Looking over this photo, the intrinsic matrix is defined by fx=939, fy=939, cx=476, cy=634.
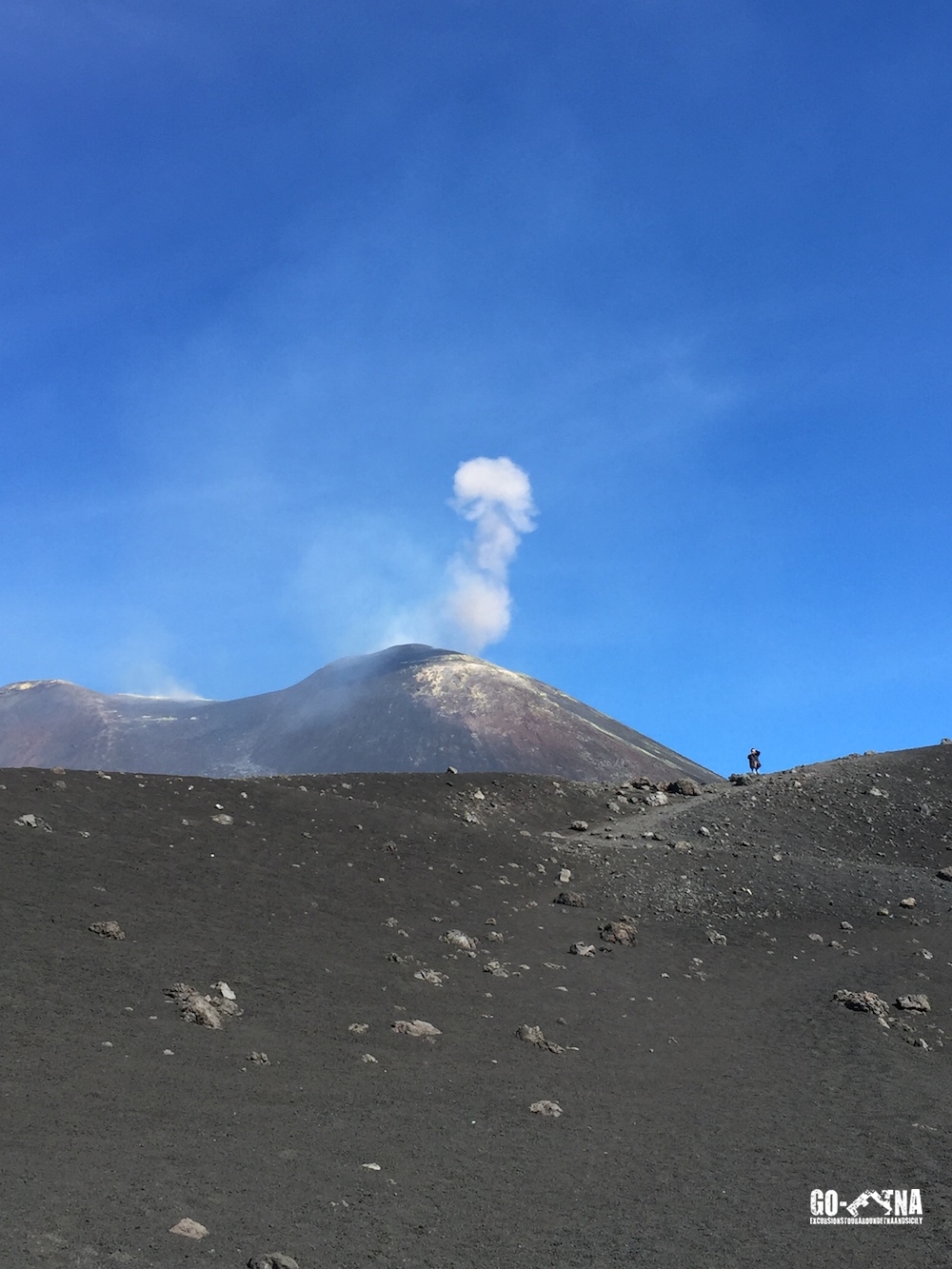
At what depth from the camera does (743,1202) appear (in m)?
10.4

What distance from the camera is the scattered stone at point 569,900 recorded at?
939 inches

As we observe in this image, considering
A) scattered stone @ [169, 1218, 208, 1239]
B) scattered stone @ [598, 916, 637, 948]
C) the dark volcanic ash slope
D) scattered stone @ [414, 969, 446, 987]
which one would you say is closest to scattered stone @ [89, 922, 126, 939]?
scattered stone @ [414, 969, 446, 987]

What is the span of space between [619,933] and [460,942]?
14.6 ft

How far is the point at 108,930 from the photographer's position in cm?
1540

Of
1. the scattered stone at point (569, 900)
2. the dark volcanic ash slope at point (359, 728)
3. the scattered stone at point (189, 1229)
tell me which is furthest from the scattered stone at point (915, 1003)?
the dark volcanic ash slope at point (359, 728)

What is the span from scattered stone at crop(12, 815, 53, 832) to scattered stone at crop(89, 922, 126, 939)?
4.76 m

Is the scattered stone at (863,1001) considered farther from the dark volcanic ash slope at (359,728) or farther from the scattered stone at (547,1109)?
the dark volcanic ash slope at (359,728)

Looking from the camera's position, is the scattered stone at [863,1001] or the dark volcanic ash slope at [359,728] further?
the dark volcanic ash slope at [359,728]

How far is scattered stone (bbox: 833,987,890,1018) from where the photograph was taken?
19062 millimetres

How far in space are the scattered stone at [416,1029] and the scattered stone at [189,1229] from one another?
690 centimetres

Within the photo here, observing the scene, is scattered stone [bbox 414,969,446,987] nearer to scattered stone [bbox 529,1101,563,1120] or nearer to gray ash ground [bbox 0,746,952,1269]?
gray ash ground [bbox 0,746,952,1269]

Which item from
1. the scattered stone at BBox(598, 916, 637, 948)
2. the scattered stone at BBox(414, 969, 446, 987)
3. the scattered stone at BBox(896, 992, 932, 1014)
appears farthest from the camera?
the scattered stone at BBox(598, 916, 637, 948)

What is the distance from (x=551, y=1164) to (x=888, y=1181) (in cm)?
425

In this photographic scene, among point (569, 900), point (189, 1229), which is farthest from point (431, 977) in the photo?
point (189, 1229)
